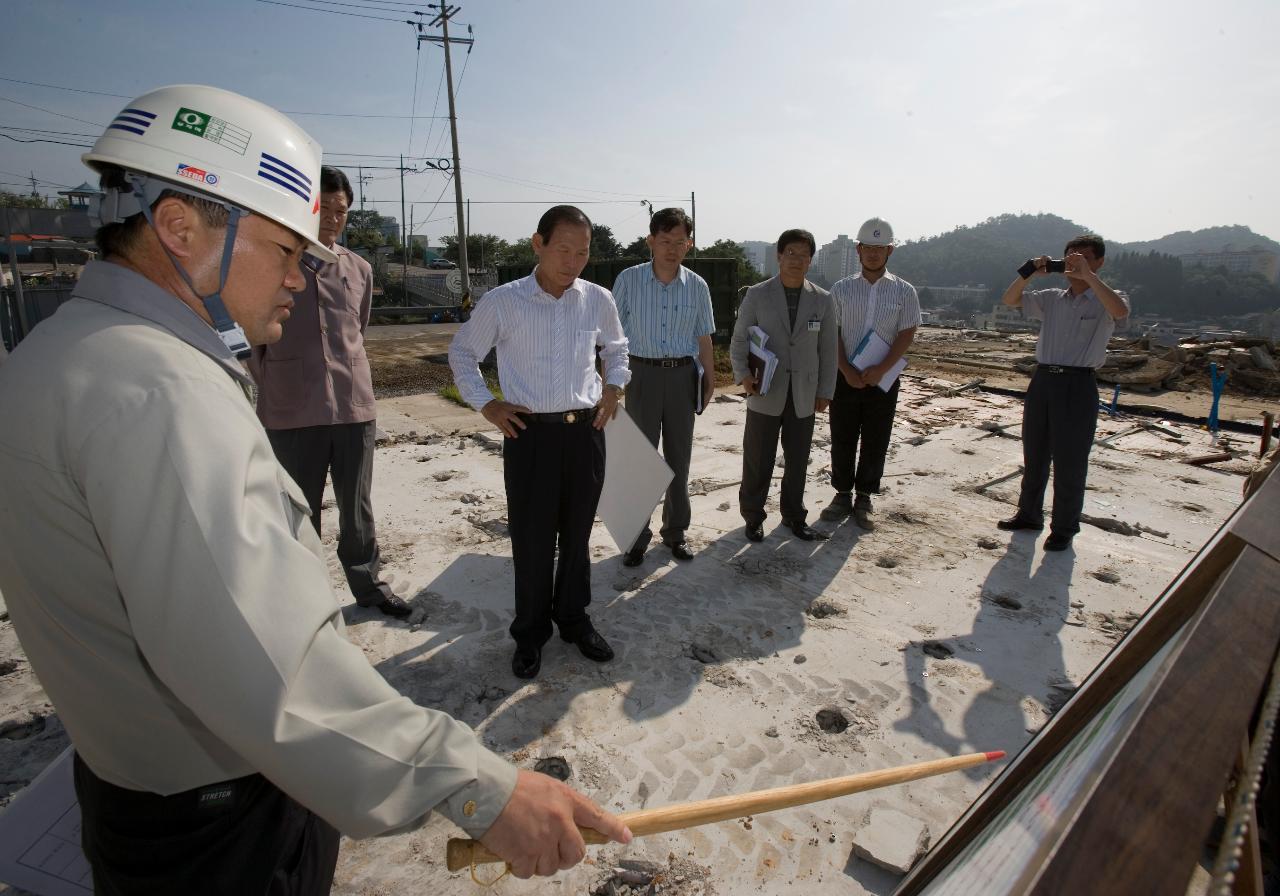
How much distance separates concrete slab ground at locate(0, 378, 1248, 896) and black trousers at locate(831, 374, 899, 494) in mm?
341

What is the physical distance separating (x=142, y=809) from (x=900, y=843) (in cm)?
198

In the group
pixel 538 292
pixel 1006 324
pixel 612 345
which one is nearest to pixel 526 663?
pixel 612 345

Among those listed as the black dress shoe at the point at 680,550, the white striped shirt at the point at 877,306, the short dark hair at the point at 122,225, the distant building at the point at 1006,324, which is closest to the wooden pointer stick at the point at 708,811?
the short dark hair at the point at 122,225

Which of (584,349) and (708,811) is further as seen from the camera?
(584,349)

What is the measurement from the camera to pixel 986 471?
577 centimetres

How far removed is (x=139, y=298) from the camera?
93 cm

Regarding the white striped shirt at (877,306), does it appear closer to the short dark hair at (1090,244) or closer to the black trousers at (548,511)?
the short dark hair at (1090,244)

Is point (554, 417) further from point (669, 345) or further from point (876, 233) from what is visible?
point (876, 233)

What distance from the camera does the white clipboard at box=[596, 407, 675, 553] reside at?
3.66 meters

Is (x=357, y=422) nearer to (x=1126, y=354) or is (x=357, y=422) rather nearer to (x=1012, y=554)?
(x=1012, y=554)

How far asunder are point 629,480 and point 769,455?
1052mm

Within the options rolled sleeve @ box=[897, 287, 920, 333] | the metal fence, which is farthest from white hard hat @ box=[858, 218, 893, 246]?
Result: the metal fence

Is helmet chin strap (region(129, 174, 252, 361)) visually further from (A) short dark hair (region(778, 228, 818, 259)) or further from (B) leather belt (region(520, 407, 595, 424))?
(A) short dark hair (region(778, 228, 818, 259))

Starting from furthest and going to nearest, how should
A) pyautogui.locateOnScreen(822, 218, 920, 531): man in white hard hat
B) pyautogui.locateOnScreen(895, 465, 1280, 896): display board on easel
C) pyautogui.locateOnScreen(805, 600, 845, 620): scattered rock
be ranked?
pyautogui.locateOnScreen(822, 218, 920, 531): man in white hard hat, pyautogui.locateOnScreen(805, 600, 845, 620): scattered rock, pyautogui.locateOnScreen(895, 465, 1280, 896): display board on easel
